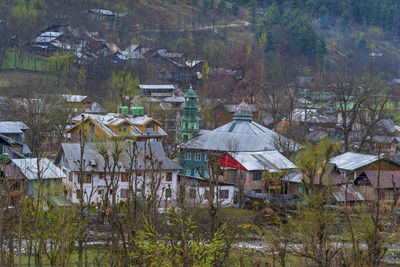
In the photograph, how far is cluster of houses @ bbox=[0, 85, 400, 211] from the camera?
27.6m

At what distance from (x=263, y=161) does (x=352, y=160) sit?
4.41 metres

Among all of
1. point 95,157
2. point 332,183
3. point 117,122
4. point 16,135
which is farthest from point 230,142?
point 16,135

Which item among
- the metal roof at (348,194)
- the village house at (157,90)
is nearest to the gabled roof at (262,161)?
the metal roof at (348,194)

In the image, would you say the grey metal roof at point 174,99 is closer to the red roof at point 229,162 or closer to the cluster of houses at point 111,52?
the cluster of houses at point 111,52

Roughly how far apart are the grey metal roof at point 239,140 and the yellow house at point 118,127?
5110 millimetres

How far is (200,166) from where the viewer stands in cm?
3484

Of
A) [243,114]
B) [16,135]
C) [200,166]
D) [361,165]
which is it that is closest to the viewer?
[361,165]

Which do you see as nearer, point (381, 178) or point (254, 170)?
point (381, 178)

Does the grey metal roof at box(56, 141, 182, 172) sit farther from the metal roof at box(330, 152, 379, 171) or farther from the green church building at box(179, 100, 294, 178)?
the metal roof at box(330, 152, 379, 171)

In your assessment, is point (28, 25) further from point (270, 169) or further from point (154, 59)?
point (270, 169)

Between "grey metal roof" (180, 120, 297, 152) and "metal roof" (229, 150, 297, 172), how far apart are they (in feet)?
2.51

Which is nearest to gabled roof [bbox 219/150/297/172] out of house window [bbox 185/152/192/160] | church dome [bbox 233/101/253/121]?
house window [bbox 185/152/192/160]

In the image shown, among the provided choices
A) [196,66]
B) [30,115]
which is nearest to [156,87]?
[196,66]

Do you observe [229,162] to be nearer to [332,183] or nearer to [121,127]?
[332,183]
